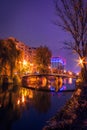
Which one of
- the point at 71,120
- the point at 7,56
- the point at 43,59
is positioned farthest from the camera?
the point at 43,59

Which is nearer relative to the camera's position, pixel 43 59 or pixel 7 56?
pixel 7 56

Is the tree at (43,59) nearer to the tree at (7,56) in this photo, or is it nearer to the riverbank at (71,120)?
the tree at (7,56)

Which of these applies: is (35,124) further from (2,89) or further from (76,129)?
(2,89)

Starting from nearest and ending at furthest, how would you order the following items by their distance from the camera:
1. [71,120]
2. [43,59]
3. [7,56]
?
[71,120] < [7,56] < [43,59]

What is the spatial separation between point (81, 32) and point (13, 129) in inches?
457

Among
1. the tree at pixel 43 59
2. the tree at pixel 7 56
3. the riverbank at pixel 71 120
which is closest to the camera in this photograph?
the riverbank at pixel 71 120

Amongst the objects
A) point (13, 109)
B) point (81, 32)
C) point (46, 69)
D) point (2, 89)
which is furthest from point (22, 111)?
point (46, 69)

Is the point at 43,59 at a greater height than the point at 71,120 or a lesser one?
greater

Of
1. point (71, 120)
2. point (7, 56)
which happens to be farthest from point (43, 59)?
point (71, 120)

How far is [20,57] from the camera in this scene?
150 feet

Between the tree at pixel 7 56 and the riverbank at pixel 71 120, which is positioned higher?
the tree at pixel 7 56

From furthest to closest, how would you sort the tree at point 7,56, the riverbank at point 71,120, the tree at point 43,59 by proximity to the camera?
the tree at point 43,59 → the tree at point 7,56 → the riverbank at point 71,120

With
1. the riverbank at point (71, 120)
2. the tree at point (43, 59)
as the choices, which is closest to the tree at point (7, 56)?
the tree at point (43, 59)

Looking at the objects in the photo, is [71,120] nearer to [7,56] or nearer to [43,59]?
[7,56]
